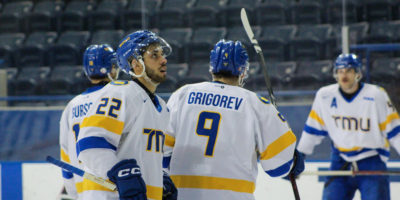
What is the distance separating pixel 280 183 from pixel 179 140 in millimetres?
1973

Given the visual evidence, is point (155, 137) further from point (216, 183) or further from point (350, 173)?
point (350, 173)

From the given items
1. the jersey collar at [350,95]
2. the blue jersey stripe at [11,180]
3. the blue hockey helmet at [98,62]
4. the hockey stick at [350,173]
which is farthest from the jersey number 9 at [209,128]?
the blue jersey stripe at [11,180]

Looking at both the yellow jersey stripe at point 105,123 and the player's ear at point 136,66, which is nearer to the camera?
the yellow jersey stripe at point 105,123

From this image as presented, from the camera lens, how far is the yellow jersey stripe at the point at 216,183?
2527 millimetres

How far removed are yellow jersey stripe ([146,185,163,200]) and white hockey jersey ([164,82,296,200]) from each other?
339mm

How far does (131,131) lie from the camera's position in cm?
212

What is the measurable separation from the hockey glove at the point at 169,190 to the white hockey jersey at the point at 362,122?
6.58 ft

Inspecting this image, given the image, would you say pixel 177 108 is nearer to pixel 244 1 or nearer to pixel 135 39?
pixel 135 39

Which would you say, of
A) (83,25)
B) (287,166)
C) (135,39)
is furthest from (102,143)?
(83,25)

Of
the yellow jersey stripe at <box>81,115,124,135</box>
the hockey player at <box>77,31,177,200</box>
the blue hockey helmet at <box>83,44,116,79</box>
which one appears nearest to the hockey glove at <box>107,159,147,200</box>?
the hockey player at <box>77,31,177,200</box>

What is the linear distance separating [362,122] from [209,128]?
1.90 meters

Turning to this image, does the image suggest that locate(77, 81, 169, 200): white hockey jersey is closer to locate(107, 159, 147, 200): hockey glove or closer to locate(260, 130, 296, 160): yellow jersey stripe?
locate(107, 159, 147, 200): hockey glove

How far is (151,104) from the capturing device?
Result: 220 centimetres

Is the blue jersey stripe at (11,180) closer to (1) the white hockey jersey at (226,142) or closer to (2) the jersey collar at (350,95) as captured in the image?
(1) the white hockey jersey at (226,142)
